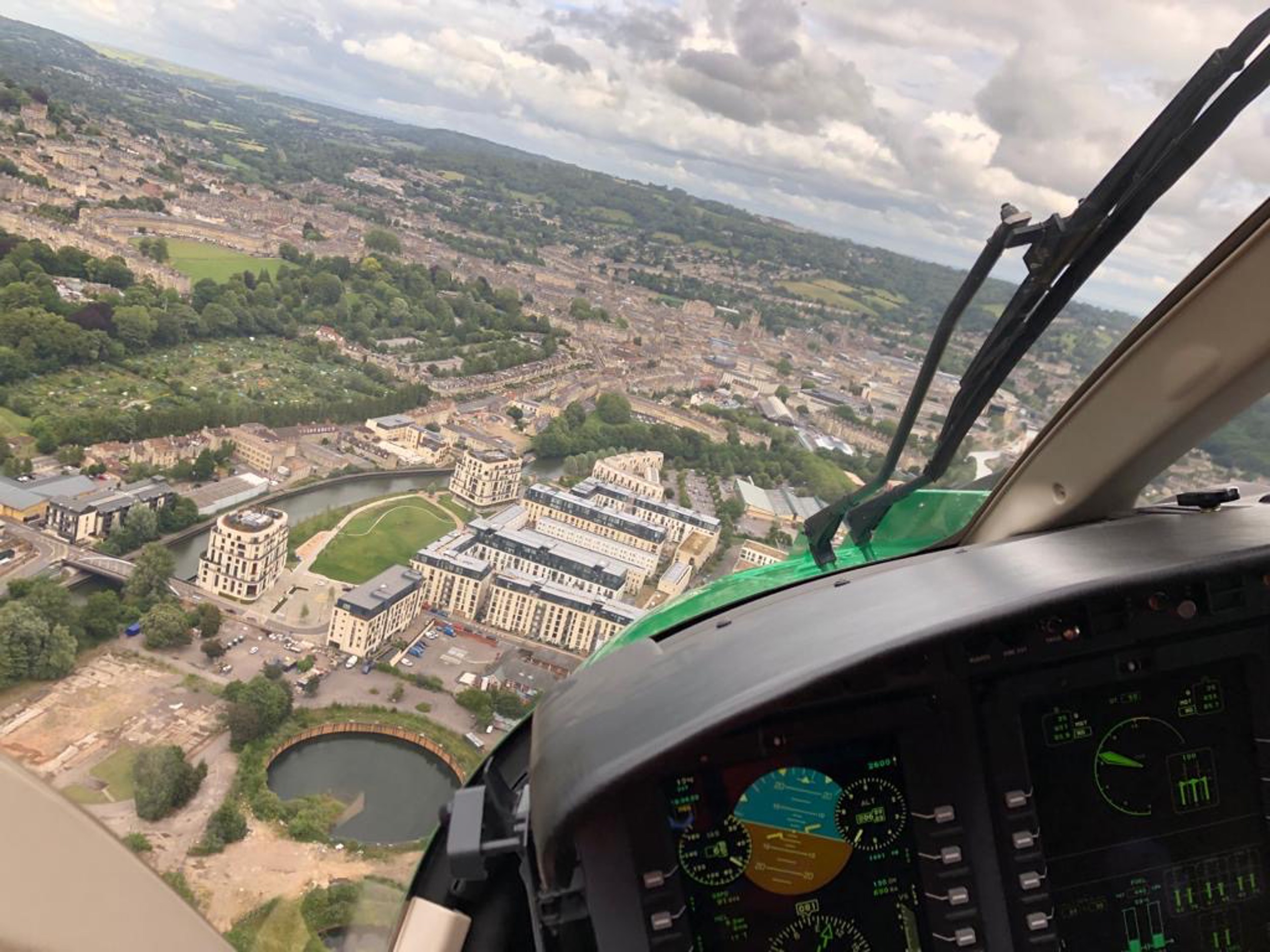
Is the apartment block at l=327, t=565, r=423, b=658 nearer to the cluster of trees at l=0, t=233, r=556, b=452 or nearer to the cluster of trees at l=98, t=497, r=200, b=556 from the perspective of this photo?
the cluster of trees at l=98, t=497, r=200, b=556

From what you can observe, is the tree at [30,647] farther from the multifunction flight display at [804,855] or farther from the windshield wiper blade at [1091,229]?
the windshield wiper blade at [1091,229]

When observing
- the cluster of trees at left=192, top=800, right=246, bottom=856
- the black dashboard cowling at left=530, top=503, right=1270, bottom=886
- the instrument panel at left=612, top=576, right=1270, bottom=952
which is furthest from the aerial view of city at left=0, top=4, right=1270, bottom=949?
the instrument panel at left=612, top=576, right=1270, bottom=952

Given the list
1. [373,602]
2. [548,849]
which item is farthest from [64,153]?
[548,849]

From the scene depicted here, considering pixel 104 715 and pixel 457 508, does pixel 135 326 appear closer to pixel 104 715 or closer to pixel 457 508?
pixel 457 508

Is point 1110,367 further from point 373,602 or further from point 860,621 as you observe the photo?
point 373,602

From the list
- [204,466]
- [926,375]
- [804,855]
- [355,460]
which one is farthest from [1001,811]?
[355,460]

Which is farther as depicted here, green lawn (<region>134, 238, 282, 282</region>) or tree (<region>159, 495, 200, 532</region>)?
green lawn (<region>134, 238, 282, 282</region>)

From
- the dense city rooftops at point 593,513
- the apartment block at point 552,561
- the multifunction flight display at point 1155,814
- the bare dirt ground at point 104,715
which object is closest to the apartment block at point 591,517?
the dense city rooftops at point 593,513
